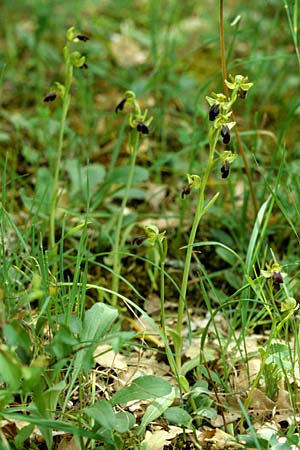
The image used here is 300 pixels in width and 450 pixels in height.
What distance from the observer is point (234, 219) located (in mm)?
2830

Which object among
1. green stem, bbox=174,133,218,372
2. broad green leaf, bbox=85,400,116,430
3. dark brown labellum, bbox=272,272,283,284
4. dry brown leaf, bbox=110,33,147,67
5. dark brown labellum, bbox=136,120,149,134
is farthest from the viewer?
→ dry brown leaf, bbox=110,33,147,67

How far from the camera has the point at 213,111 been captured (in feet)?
6.40

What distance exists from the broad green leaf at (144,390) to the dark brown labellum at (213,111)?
70cm

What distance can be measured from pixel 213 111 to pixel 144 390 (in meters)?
0.75

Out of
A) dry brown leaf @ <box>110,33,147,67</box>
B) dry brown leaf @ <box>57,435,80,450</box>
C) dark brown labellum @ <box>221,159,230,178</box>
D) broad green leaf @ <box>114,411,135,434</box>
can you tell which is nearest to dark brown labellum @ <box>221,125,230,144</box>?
dark brown labellum @ <box>221,159,230,178</box>

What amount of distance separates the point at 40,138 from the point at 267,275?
5.91 ft

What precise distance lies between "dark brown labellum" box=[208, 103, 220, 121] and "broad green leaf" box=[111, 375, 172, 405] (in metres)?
0.70

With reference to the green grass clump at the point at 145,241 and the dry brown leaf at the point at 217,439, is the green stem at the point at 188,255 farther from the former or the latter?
the dry brown leaf at the point at 217,439

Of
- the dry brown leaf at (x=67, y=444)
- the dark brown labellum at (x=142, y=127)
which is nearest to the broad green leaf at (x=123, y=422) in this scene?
the dry brown leaf at (x=67, y=444)

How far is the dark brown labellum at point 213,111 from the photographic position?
1.95m

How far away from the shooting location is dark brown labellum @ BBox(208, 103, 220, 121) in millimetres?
1945

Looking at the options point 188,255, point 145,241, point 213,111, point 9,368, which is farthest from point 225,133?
point 145,241

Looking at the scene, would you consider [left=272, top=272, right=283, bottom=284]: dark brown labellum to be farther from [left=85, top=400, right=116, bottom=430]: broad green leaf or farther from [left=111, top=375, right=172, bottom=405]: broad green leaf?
[left=85, top=400, right=116, bottom=430]: broad green leaf

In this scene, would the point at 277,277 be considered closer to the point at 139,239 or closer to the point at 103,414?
the point at 139,239
